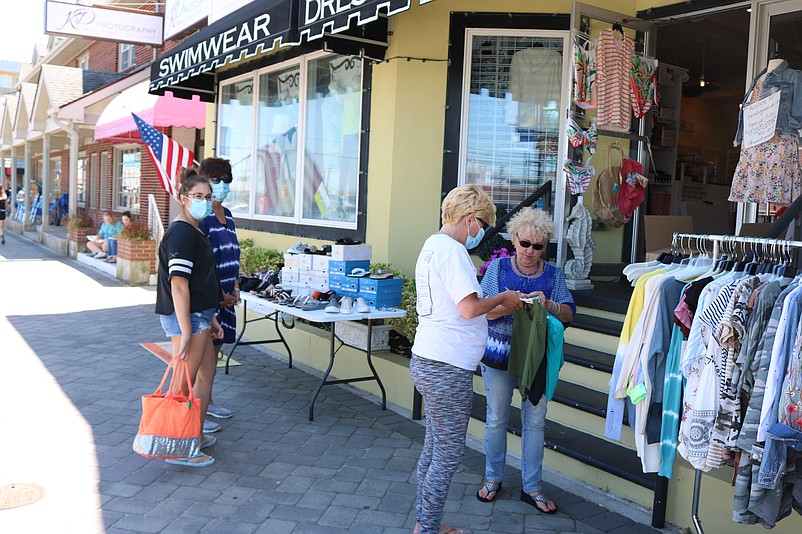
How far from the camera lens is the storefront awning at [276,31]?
225 inches

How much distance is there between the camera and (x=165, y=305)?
14.5 feet

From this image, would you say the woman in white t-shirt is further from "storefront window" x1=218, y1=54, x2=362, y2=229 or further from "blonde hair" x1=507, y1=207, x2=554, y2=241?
"storefront window" x1=218, y1=54, x2=362, y2=229

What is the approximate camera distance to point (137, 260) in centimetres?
1316

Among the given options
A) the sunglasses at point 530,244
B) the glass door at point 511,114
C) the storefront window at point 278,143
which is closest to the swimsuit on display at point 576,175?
the glass door at point 511,114

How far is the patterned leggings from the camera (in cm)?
337

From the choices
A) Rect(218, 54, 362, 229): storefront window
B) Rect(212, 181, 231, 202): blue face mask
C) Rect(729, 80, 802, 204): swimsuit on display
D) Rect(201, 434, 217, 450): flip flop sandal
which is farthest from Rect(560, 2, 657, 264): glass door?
Rect(201, 434, 217, 450): flip flop sandal

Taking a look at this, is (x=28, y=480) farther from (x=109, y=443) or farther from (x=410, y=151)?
(x=410, y=151)

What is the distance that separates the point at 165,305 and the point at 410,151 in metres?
3.30

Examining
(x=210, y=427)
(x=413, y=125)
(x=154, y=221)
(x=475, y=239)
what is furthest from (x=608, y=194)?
(x=154, y=221)

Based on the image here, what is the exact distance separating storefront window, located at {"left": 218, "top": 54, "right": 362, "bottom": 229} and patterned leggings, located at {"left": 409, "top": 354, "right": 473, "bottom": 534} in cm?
431

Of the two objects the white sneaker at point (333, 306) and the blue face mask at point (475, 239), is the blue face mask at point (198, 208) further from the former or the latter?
the blue face mask at point (475, 239)

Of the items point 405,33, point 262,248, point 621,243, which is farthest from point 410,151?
point 262,248

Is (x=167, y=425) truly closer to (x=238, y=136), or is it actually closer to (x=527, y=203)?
(x=527, y=203)

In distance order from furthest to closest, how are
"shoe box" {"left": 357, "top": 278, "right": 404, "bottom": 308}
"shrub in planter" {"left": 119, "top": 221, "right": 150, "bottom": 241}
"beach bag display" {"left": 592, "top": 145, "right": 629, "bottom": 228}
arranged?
1. "shrub in planter" {"left": 119, "top": 221, "right": 150, "bottom": 241}
2. "beach bag display" {"left": 592, "top": 145, "right": 629, "bottom": 228}
3. "shoe box" {"left": 357, "top": 278, "right": 404, "bottom": 308}
